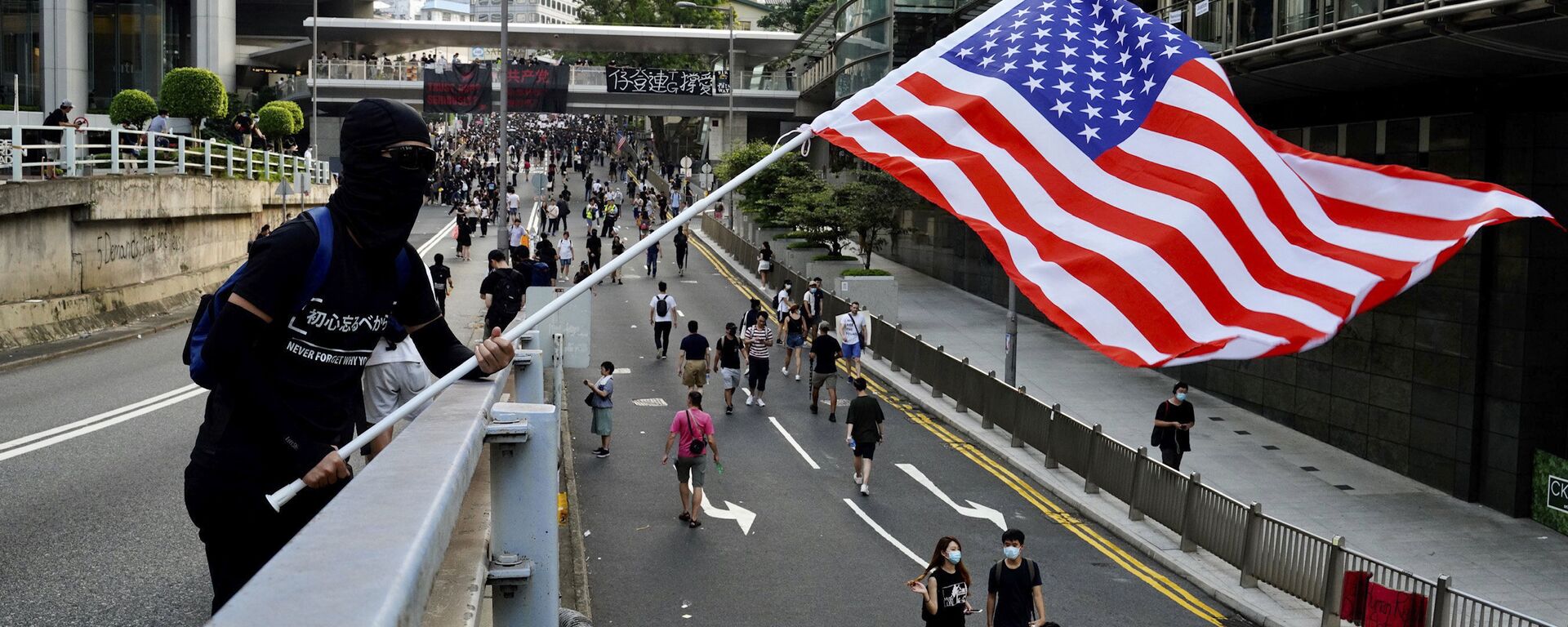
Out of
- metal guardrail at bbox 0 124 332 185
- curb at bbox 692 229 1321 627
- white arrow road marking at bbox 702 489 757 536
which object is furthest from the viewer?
metal guardrail at bbox 0 124 332 185

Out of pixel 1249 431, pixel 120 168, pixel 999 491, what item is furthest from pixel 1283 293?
pixel 120 168

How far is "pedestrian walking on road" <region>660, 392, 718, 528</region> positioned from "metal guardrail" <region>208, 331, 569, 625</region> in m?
11.9

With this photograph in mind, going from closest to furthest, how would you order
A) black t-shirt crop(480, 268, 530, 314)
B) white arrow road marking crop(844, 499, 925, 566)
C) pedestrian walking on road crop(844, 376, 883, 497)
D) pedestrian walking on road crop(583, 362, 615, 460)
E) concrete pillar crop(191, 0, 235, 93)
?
black t-shirt crop(480, 268, 530, 314), white arrow road marking crop(844, 499, 925, 566), pedestrian walking on road crop(844, 376, 883, 497), pedestrian walking on road crop(583, 362, 615, 460), concrete pillar crop(191, 0, 235, 93)

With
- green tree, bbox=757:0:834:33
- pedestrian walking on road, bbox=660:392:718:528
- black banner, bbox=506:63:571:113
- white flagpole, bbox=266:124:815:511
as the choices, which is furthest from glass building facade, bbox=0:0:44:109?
white flagpole, bbox=266:124:815:511

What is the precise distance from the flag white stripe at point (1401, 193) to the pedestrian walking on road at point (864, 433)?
11.5 meters

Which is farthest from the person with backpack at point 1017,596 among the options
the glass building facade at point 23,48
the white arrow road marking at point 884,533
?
the glass building facade at point 23,48

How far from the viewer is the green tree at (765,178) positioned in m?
43.7

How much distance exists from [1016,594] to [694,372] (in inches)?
439

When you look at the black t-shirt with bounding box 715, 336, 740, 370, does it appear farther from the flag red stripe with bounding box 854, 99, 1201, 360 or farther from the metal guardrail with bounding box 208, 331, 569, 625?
the metal guardrail with bounding box 208, 331, 569, 625

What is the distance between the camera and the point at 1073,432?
19.4m

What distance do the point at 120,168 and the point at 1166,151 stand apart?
2627 cm

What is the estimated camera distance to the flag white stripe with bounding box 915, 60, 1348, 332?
6.43 metres

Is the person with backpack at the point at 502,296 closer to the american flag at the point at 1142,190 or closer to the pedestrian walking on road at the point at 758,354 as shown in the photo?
the american flag at the point at 1142,190

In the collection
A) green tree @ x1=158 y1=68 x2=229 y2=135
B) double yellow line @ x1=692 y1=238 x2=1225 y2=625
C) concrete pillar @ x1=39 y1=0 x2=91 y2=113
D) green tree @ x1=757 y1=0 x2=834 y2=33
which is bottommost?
double yellow line @ x1=692 y1=238 x2=1225 y2=625
